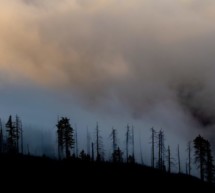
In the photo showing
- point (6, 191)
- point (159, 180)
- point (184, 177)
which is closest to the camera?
point (6, 191)

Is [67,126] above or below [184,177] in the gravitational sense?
above

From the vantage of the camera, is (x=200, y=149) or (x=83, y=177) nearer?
(x=83, y=177)

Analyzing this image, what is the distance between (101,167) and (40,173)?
51.9 feet

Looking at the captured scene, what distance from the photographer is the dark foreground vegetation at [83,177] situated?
2618 inches

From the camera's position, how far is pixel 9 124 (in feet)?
424

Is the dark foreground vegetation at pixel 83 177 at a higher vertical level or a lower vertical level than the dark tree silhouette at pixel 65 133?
lower

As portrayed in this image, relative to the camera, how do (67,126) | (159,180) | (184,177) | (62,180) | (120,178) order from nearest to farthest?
(62,180) → (120,178) → (159,180) → (184,177) → (67,126)

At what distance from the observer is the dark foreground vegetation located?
218ft

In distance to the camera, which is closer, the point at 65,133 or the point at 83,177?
the point at 83,177

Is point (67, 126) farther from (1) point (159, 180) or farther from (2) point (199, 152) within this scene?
(1) point (159, 180)

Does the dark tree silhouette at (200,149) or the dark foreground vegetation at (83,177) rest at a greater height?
the dark tree silhouette at (200,149)

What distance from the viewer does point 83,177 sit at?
74062mm

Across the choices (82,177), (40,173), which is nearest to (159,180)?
(82,177)

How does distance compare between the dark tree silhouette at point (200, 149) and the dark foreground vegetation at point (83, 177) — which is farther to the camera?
the dark tree silhouette at point (200, 149)
